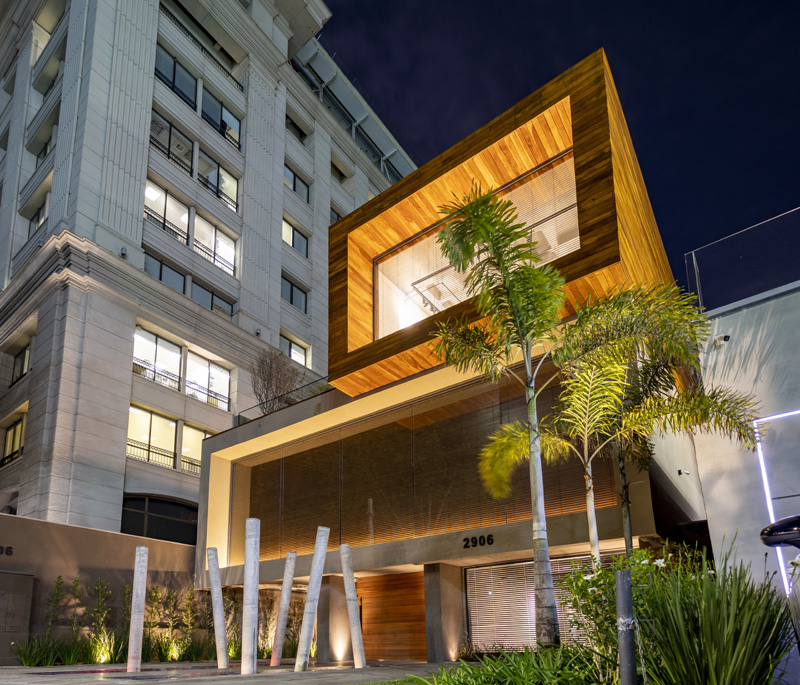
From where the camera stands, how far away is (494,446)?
1195cm

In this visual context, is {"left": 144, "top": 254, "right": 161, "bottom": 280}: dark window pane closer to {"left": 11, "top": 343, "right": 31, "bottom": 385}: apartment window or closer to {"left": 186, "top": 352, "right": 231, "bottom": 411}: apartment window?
{"left": 186, "top": 352, "right": 231, "bottom": 411}: apartment window

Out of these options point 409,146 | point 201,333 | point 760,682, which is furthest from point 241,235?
point 760,682

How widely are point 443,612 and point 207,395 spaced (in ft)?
59.1

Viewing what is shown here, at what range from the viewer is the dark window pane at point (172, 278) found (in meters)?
29.9

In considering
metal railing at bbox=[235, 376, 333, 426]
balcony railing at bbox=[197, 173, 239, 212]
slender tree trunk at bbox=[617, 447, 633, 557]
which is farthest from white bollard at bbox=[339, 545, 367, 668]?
balcony railing at bbox=[197, 173, 239, 212]

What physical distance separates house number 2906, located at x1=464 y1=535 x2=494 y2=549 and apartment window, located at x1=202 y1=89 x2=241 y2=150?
2698 cm

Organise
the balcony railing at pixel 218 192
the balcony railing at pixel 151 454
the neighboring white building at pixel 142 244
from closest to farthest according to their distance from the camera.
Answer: the neighboring white building at pixel 142 244 < the balcony railing at pixel 151 454 < the balcony railing at pixel 218 192

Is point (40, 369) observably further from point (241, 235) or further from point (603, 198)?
point (603, 198)

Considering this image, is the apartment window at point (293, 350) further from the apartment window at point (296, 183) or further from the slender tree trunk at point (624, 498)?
the slender tree trunk at point (624, 498)

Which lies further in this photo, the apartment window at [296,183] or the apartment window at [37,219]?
the apartment window at [296,183]

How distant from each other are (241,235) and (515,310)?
26.0 m

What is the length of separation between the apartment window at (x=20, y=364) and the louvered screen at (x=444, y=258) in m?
18.9

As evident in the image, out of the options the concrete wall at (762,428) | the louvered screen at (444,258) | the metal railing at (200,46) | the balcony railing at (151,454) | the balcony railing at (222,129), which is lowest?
the concrete wall at (762,428)

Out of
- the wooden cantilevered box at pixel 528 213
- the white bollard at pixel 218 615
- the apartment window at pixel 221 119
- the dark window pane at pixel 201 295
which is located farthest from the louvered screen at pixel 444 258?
the apartment window at pixel 221 119
